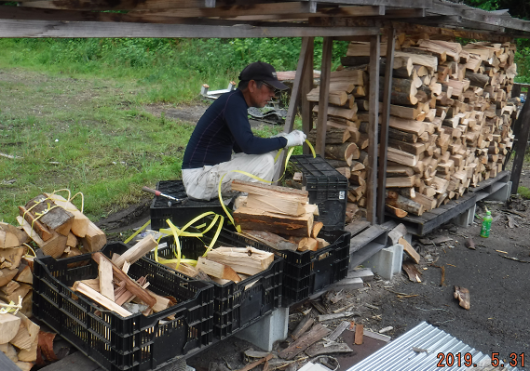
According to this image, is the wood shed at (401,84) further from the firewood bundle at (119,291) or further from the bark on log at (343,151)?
the firewood bundle at (119,291)

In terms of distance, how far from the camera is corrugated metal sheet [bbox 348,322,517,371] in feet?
12.7

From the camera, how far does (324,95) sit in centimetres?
570

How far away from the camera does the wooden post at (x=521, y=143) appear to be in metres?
8.86

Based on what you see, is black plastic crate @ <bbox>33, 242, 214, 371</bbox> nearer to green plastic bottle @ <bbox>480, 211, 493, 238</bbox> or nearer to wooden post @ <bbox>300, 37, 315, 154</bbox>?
wooden post @ <bbox>300, 37, 315, 154</bbox>

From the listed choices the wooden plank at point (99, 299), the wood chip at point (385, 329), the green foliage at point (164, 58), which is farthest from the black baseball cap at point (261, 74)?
the green foliage at point (164, 58)

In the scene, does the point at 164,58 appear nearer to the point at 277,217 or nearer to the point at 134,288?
the point at 277,217

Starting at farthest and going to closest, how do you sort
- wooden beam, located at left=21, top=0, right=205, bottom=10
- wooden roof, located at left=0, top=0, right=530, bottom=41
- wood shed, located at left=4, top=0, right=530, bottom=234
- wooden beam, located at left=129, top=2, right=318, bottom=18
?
wood shed, located at left=4, top=0, right=530, bottom=234, wooden beam, located at left=129, top=2, right=318, bottom=18, wooden beam, located at left=21, top=0, right=205, bottom=10, wooden roof, located at left=0, top=0, right=530, bottom=41

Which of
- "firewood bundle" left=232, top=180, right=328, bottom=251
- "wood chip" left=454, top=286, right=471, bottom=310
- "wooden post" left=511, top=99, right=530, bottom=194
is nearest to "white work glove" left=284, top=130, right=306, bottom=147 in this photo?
"firewood bundle" left=232, top=180, right=328, bottom=251

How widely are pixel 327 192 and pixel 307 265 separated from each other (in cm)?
82

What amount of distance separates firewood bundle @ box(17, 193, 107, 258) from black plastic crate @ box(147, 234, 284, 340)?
483 millimetres

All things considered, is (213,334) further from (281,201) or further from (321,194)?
(321,194)

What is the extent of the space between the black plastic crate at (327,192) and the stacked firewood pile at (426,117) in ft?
3.28

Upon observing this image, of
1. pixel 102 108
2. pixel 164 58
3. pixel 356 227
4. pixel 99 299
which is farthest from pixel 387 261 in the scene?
pixel 164 58

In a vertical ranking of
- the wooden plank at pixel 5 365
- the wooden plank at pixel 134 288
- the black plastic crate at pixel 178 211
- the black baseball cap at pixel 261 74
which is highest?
the black baseball cap at pixel 261 74
